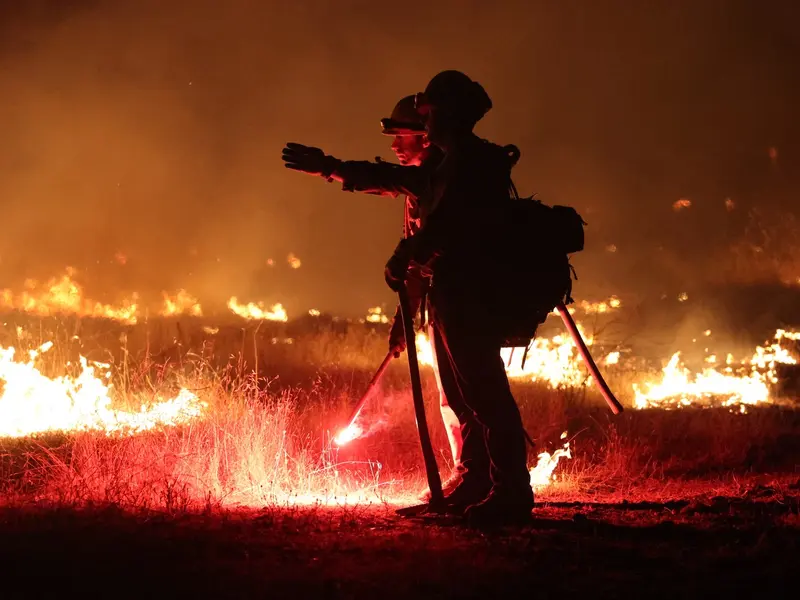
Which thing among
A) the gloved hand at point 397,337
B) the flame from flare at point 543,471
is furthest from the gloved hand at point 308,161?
the flame from flare at point 543,471

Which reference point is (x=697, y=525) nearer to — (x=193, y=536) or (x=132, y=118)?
(x=193, y=536)

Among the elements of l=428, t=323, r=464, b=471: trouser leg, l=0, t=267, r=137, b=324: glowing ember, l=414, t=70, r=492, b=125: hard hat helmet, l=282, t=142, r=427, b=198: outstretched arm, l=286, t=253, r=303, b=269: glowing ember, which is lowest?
l=428, t=323, r=464, b=471: trouser leg

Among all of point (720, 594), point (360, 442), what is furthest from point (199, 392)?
point (720, 594)

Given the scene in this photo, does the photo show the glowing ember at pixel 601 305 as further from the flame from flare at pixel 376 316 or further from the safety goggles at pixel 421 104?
the safety goggles at pixel 421 104

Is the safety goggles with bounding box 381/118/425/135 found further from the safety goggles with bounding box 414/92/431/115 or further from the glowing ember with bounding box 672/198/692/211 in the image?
the glowing ember with bounding box 672/198/692/211

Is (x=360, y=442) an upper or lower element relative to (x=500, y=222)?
lower

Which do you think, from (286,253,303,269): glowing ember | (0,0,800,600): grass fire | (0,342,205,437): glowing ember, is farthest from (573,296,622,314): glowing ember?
(0,342,205,437): glowing ember

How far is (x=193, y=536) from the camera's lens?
346 centimetres

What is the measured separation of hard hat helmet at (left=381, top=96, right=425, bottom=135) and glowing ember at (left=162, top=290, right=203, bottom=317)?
1161 cm

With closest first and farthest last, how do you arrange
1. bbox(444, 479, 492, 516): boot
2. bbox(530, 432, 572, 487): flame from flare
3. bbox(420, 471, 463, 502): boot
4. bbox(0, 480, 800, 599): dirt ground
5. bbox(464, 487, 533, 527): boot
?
bbox(0, 480, 800, 599): dirt ground
bbox(464, 487, 533, 527): boot
bbox(444, 479, 492, 516): boot
bbox(420, 471, 463, 502): boot
bbox(530, 432, 572, 487): flame from flare

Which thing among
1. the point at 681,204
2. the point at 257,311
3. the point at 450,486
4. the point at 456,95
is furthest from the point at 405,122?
the point at 681,204

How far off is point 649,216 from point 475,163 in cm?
1685

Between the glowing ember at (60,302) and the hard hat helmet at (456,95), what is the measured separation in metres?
11.6

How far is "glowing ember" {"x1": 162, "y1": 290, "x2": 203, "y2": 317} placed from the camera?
15867 mm
